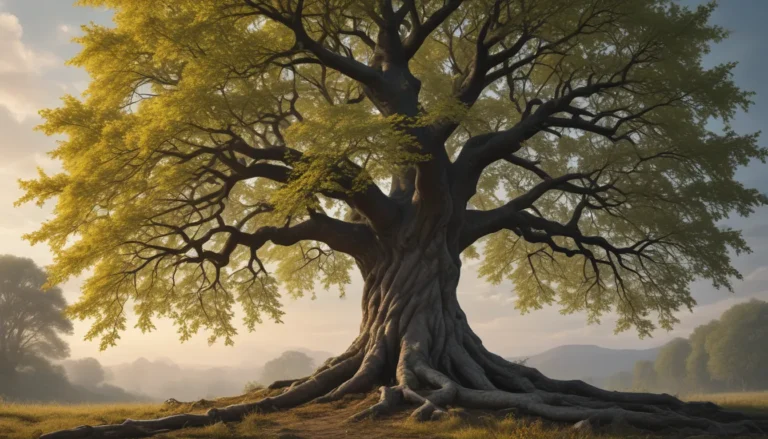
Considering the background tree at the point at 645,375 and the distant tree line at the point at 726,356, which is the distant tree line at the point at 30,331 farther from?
the background tree at the point at 645,375

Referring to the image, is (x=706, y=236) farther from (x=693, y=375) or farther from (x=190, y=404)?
(x=693, y=375)

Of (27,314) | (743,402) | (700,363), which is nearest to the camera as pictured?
(743,402)

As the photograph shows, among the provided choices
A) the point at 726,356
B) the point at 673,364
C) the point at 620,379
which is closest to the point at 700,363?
the point at 673,364

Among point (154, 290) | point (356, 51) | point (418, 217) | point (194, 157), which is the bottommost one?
point (154, 290)

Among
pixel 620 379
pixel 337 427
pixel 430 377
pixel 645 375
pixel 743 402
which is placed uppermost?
pixel 645 375

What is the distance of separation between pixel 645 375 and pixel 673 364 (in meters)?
8.19

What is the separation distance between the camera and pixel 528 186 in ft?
77.2

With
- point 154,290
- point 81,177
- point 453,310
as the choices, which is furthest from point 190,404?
point 453,310

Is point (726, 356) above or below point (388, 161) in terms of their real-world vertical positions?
below

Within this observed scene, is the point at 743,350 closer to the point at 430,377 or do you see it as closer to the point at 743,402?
the point at 743,402

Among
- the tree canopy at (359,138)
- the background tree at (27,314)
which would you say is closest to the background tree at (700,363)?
the tree canopy at (359,138)

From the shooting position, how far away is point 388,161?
34.1 ft

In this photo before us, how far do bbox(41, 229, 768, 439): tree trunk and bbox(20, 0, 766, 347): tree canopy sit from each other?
1.14 meters

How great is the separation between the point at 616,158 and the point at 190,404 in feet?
47.7
